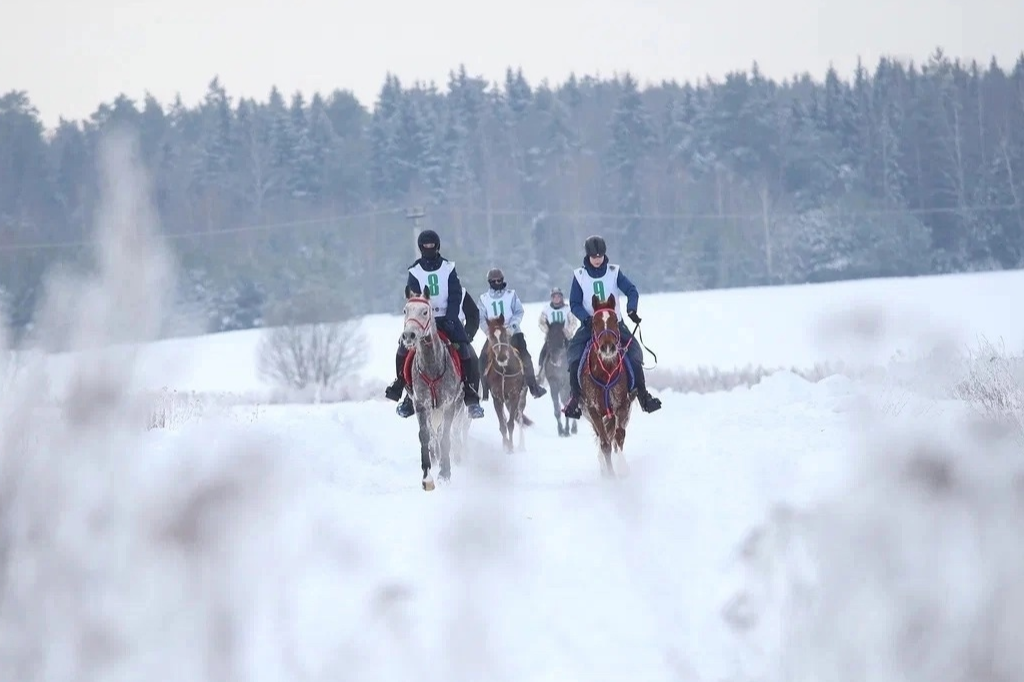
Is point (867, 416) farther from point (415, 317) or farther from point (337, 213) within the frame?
point (337, 213)

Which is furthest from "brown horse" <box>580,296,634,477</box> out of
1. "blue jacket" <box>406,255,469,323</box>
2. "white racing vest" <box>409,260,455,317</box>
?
"white racing vest" <box>409,260,455,317</box>

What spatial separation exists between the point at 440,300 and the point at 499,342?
4.38 meters

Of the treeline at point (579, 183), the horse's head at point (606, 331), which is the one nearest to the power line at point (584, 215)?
the treeline at point (579, 183)

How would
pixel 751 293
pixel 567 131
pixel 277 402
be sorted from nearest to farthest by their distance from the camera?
1. pixel 277 402
2. pixel 751 293
3. pixel 567 131

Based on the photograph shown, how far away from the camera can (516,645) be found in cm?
616

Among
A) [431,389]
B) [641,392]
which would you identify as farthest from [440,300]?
[641,392]

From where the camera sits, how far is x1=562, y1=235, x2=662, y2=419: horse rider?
44.1ft

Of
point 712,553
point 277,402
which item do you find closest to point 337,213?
point 277,402

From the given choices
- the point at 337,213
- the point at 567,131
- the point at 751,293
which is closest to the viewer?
the point at 751,293

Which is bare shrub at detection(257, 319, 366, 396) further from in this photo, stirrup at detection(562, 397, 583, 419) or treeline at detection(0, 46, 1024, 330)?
Answer: stirrup at detection(562, 397, 583, 419)

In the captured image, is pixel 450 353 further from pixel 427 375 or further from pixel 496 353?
pixel 496 353

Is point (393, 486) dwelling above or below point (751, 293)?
below

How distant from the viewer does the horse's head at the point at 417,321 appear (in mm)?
12414

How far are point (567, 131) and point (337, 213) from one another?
56.3 ft
